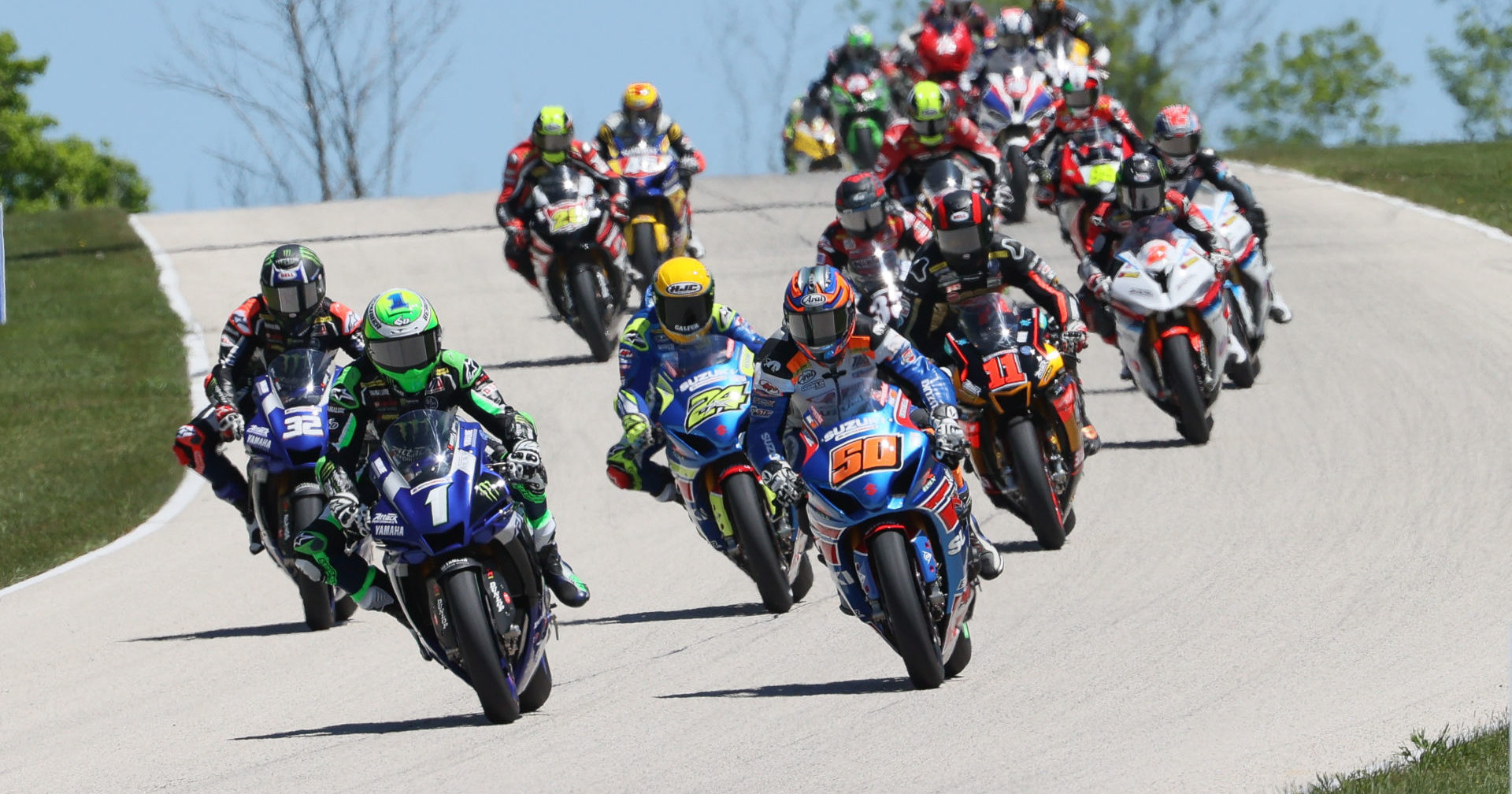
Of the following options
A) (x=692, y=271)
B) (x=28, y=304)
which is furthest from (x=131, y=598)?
(x=28, y=304)

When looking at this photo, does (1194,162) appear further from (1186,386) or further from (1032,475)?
(1032,475)

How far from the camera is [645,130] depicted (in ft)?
73.1

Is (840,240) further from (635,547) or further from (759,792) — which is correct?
(759,792)

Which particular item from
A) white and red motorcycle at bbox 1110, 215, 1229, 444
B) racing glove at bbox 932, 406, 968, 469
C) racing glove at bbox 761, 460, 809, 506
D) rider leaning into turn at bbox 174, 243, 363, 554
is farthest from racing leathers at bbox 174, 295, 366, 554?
white and red motorcycle at bbox 1110, 215, 1229, 444

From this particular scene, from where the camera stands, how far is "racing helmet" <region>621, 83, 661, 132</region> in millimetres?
22297

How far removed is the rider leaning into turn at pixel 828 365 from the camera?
1019 centimetres

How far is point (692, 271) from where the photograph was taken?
12609 millimetres

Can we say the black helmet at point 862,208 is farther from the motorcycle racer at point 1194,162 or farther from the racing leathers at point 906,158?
the motorcycle racer at point 1194,162

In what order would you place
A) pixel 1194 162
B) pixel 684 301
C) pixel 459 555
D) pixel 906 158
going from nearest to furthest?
pixel 459 555, pixel 684 301, pixel 1194 162, pixel 906 158

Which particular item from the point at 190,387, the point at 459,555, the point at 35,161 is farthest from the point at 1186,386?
the point at 35,161

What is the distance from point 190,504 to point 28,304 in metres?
10.4

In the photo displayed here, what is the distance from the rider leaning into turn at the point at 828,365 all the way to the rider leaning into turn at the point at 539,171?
10.7 metres

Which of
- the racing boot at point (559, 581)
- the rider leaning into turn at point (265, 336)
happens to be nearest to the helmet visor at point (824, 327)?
the racing boot at point (559, 581)

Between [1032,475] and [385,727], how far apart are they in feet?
15.2
